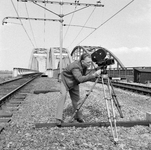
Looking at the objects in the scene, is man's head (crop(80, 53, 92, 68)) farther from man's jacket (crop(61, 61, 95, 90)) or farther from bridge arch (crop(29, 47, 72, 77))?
bridge arch (crop(29, 47, 72, 77))

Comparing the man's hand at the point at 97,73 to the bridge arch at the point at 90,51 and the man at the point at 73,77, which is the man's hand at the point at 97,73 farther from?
the bridge arch at the point at 90,51

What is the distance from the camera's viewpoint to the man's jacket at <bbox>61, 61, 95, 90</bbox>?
4.31 m

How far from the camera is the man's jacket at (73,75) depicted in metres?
4.31

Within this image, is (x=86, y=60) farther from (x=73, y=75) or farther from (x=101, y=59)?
(x=73, y=75)

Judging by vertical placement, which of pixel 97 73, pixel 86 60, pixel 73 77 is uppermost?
pixel 86 60

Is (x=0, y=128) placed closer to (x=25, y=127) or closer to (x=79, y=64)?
(x=25, y=127)

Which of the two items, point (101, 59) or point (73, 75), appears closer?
point (101, 59)

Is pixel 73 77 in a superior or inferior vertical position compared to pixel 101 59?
inferior

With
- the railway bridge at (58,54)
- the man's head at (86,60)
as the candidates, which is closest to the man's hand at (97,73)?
the man's head at (86,60)

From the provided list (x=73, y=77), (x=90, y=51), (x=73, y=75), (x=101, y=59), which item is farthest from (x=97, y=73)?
(x=90, y=51)

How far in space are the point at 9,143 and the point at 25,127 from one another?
37.7 inches

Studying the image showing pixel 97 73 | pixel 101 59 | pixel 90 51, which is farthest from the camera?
pixel 90 51

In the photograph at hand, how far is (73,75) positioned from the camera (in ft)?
14.5

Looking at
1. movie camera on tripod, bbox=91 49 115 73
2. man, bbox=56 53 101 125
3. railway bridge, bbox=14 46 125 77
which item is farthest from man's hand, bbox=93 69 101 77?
railway bridge, bbox=14 46 125 77
